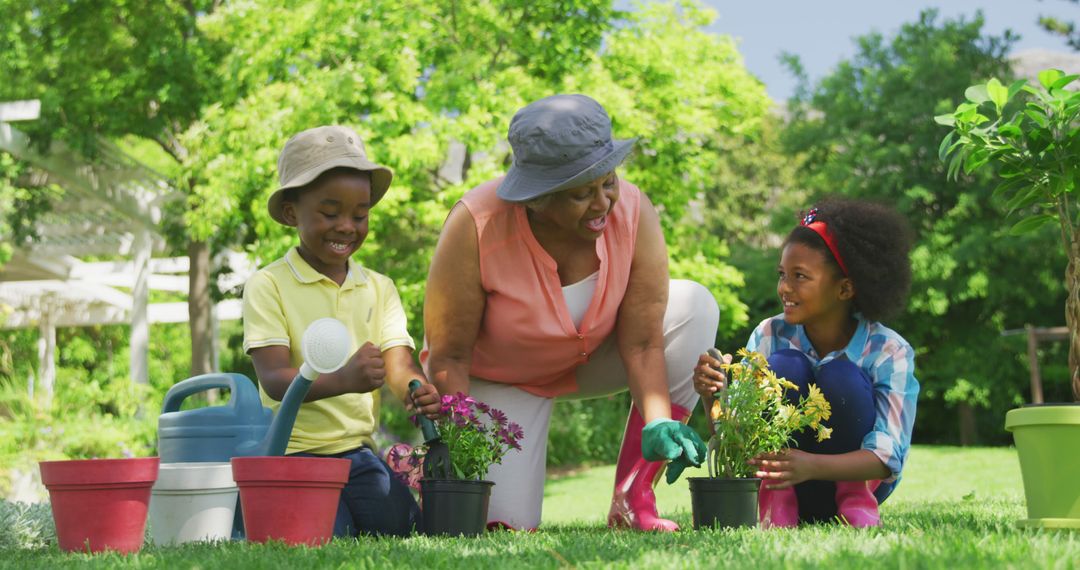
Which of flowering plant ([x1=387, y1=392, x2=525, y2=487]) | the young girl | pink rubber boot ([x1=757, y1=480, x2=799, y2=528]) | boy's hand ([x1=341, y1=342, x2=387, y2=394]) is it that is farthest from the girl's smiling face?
boy's hand ([x1=341, y1=342, x2=387, y2=394])

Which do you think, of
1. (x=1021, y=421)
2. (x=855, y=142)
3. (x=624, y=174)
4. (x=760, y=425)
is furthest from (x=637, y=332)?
(x=855, y=142)

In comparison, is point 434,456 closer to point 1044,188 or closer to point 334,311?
point 334,311

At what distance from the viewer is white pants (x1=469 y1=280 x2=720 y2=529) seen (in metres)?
3.61

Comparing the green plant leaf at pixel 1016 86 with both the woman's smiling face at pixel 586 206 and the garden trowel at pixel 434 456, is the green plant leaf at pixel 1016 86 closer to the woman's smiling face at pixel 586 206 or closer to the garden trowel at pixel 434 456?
the woman's smiling face at pixel 586 206

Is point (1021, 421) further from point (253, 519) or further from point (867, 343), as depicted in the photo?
point (253, 519)

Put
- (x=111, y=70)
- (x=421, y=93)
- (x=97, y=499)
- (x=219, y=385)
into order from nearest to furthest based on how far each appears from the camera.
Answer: (x=97, y=499)
(x=219, y=385)
(x=421, y=93)
(x=111, y=70)

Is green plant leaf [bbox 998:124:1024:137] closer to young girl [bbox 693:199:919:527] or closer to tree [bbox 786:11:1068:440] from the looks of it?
young girl [bbox 693:199:919:527]

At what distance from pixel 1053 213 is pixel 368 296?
87.7 inches

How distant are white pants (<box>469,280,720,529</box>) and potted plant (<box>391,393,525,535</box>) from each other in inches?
20.6

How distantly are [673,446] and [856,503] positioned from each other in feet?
2.24

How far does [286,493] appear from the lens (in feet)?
8.87

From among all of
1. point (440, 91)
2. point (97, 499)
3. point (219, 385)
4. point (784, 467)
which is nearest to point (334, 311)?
point (219, 385)

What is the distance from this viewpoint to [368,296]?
3.66 m

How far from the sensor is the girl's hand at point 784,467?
10.0 feet
